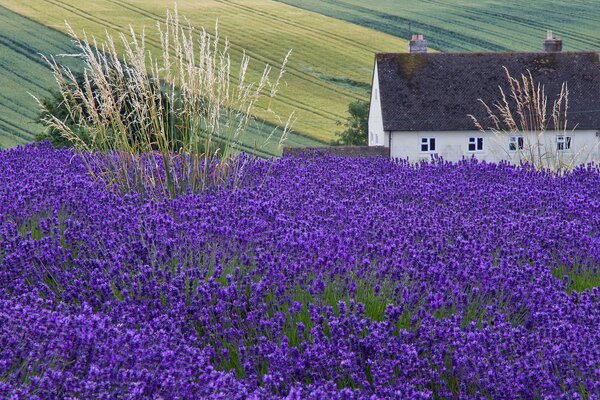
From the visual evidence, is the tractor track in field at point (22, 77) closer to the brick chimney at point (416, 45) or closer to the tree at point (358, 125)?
the tree at point (358, 125)

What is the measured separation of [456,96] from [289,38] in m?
15.1

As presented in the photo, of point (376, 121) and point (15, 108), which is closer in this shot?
point (15, 108)

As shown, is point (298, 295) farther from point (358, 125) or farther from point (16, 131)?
point (358, 125)

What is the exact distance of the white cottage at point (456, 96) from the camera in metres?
31.5

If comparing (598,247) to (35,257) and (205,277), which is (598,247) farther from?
(35,257)

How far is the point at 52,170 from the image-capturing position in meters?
6.91

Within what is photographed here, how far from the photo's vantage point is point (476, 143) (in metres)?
32.2

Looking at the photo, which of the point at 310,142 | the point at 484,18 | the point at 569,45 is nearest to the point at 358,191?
the point at 310,142

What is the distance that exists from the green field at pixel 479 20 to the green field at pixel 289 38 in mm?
1808

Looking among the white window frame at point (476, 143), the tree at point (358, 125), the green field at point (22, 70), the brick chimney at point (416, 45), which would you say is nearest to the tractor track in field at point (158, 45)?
the tree at point (358, 125)

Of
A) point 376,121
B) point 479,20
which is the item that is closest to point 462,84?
point 376,121

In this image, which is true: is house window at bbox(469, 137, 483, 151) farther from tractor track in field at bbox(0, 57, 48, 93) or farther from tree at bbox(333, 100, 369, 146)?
tractor track in field at bbox(0, 57, 48, 93)

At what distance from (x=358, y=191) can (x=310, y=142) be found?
2906 cm

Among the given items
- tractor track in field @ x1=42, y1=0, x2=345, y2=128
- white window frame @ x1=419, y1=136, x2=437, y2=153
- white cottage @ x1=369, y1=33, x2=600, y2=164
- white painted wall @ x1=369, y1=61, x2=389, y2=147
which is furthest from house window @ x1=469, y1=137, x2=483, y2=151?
tractor track in field @ x1=42, y1=0, x2=345, y2=128
